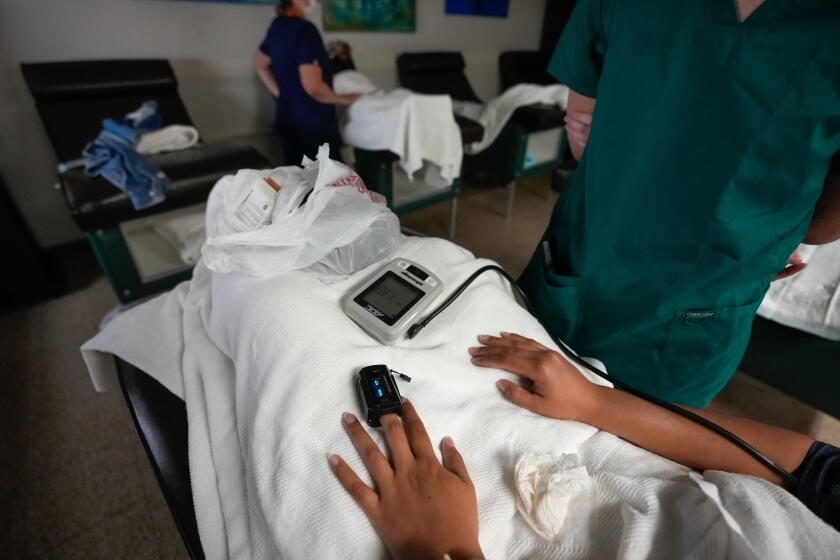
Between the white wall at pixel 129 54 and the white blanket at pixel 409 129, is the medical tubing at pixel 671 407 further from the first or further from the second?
the white wall at pixel 129 54

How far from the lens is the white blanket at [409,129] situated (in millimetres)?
1646

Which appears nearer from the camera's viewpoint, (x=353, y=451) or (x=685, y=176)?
(x=353, y=451)

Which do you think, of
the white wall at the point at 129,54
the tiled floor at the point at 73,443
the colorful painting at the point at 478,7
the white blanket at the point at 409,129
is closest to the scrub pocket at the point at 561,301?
the tiled floor at the point at 73,443

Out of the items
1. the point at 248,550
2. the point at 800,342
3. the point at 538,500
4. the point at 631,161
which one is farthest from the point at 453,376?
the point at 800,342

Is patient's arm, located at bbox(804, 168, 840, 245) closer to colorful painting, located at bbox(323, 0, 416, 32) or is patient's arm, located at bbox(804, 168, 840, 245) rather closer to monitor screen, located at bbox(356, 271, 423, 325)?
monitor screen, located at bbox(356, 271, 423, 325)

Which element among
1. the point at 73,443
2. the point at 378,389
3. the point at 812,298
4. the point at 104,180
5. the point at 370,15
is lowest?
the point at 73,443

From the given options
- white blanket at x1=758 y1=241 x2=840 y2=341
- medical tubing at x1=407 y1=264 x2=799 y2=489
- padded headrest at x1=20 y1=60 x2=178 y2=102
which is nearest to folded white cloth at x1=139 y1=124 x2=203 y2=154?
padded headrest at x1=20 y1=60 x2=178 y2=102

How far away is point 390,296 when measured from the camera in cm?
55

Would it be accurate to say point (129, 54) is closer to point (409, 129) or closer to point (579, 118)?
point (409, 129)

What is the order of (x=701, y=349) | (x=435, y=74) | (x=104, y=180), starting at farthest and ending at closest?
1. (x=435, y=74)
2. (x=104, y=180)
3. (x=701, y=349)

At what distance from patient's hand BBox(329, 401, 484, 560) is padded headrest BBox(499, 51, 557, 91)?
3.43 metres

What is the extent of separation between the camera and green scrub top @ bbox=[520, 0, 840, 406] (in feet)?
1.48

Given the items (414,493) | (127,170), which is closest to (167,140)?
(127,170)

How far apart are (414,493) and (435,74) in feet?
9.58
